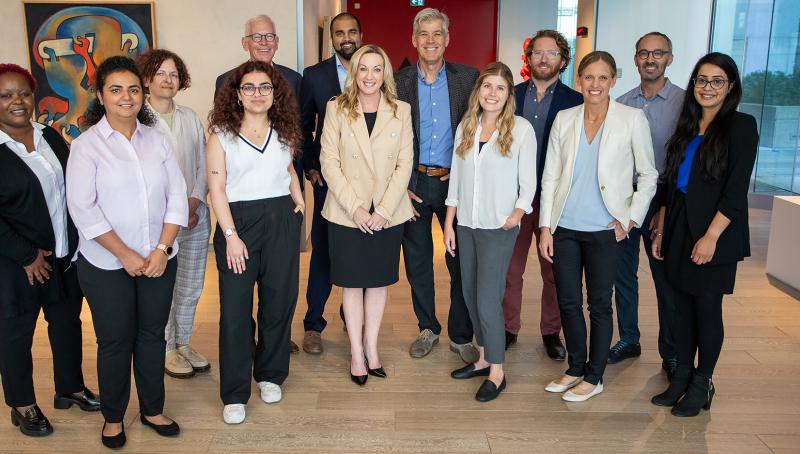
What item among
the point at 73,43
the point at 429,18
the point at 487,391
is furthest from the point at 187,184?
the point at 73,43

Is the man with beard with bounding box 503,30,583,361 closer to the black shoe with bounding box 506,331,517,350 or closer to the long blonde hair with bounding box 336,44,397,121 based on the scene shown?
the black shoe with bounding box 506,331,517,350

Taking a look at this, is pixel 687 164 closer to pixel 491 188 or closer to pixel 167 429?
pixel 491 188

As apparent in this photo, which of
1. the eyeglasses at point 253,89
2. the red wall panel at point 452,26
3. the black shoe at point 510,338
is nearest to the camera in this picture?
the eyeglasses at point 253,89

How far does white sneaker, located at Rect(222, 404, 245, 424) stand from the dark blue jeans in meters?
1.93

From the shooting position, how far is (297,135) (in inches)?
120

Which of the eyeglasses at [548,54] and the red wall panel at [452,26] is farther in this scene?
the red wall panel at [452,26]

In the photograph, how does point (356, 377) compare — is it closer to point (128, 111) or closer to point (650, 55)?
point (128, 111)

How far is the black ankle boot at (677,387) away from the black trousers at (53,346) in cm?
271

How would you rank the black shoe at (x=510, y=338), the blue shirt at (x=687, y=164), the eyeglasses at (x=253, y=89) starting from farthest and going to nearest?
the black shoe at (x=510, y=338), the blue shirt at (x=687, y=164), the eyeglasses at (x=253, y=89)

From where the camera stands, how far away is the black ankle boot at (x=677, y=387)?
3.23m

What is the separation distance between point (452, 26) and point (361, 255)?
1125 cm

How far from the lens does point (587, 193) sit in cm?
311

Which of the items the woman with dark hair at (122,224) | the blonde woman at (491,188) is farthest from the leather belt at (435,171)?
the woman with dark hair at (122,224)

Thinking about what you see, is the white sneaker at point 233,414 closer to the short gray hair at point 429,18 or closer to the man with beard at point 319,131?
the man with beard at point 319,131
